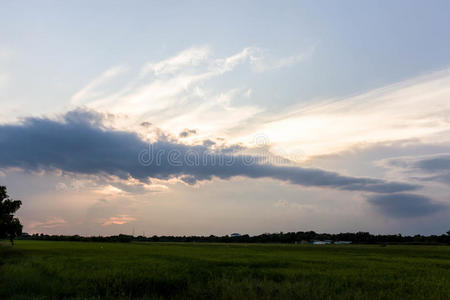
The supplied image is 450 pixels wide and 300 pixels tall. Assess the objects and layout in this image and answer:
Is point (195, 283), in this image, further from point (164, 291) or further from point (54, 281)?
point (54, 281)

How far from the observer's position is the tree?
53938 millimetres

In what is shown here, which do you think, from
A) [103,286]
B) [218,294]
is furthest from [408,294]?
[103,286]

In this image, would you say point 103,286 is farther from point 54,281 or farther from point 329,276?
point 329,276

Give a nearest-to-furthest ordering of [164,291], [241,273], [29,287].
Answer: [29,287] → [164,291] → [241,273]

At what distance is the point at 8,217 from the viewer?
54.8m

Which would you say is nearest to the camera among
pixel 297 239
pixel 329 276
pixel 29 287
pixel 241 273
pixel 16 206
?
pixel 29 287

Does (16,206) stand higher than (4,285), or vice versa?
(16,206)

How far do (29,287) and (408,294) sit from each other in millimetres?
20322

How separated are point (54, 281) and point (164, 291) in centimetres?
646

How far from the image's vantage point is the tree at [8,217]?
5394 centimetres

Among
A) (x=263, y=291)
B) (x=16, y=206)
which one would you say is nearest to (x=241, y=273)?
(x=263, y=291)

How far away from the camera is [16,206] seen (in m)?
56.0

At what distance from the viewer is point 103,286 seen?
19.4 metres

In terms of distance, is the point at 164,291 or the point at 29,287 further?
the point at 164,291
